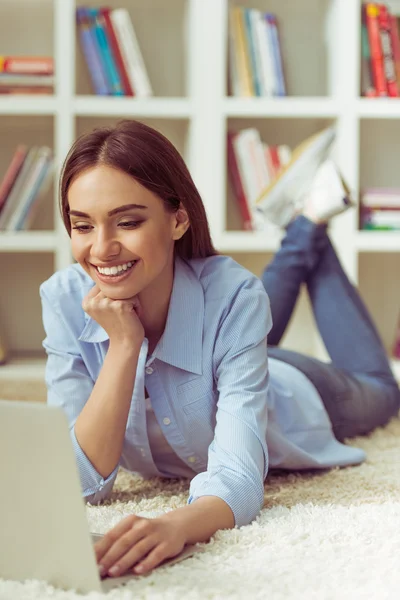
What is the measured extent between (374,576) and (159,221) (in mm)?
547

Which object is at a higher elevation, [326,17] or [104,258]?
[326,17]

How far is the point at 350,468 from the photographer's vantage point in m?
1.52

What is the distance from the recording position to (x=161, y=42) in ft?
8.90

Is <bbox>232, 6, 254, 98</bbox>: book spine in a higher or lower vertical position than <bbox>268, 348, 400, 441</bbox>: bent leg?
higher

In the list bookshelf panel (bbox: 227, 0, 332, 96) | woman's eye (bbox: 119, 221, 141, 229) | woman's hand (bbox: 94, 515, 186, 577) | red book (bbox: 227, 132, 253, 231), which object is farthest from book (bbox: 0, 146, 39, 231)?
woman's hand (bbox: 94, 515, 186, 577)

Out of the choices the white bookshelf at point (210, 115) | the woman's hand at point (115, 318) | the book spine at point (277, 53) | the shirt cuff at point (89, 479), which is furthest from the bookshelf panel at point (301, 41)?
the shirt cuff at point (89, 479)

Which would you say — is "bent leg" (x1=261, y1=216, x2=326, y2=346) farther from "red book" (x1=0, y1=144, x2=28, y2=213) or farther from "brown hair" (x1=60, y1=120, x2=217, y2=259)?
"red book" (x1=0, y1=144, x2=28, y2=213)

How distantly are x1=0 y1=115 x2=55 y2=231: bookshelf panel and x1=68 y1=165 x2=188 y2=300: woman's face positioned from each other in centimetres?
159

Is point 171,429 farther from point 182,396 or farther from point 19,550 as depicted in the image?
point 19,550

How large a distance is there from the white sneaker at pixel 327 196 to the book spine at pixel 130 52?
747 millimetres

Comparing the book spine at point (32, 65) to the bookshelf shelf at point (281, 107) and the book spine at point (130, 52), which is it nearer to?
the book spine at point (130, 52)

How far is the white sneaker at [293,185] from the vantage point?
2084 millimetres

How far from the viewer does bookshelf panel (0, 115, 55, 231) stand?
2711mm

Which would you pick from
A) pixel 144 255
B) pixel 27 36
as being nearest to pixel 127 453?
pixel 144 255
